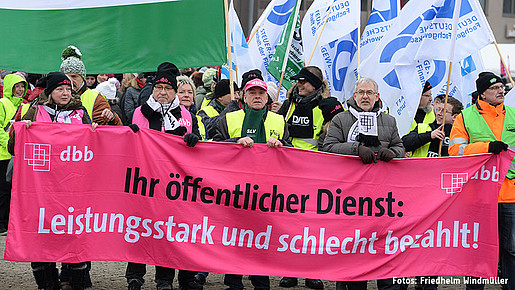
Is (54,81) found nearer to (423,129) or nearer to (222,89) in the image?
(222,89)

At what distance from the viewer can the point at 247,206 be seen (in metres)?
6.67

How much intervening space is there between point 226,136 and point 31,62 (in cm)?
203

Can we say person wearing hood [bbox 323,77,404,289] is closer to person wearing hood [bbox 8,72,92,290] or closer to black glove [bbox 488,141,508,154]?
black glove [bbox 488,141,508,154]

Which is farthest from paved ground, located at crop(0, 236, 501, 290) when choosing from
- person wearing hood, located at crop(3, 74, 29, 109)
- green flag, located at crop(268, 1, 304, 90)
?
green flag, located at crop(268, 1, 304, 90)

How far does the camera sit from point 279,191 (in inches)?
264

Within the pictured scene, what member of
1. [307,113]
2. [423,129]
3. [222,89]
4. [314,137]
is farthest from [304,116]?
[222,89]

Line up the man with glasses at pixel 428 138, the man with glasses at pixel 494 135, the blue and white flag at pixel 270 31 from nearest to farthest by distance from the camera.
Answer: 1. the man with glasses at pixel 494 135
2. the man with glasses at pixel 428 138
3. the blue and white flag at pixel 270 31

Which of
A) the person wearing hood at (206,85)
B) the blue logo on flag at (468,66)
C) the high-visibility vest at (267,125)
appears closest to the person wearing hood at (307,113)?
the high-visibility vest at (267,125)

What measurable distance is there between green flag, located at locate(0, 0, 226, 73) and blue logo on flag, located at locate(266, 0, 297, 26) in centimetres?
301

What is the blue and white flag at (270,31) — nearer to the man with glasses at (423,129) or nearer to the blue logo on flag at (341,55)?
the blue logo on flag at (341,55)

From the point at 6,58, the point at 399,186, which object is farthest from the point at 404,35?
the point at 6,58

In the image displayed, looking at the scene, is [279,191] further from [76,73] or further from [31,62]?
[31,62]

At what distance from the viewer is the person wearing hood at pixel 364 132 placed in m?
6.75

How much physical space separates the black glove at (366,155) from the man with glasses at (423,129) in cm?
138
